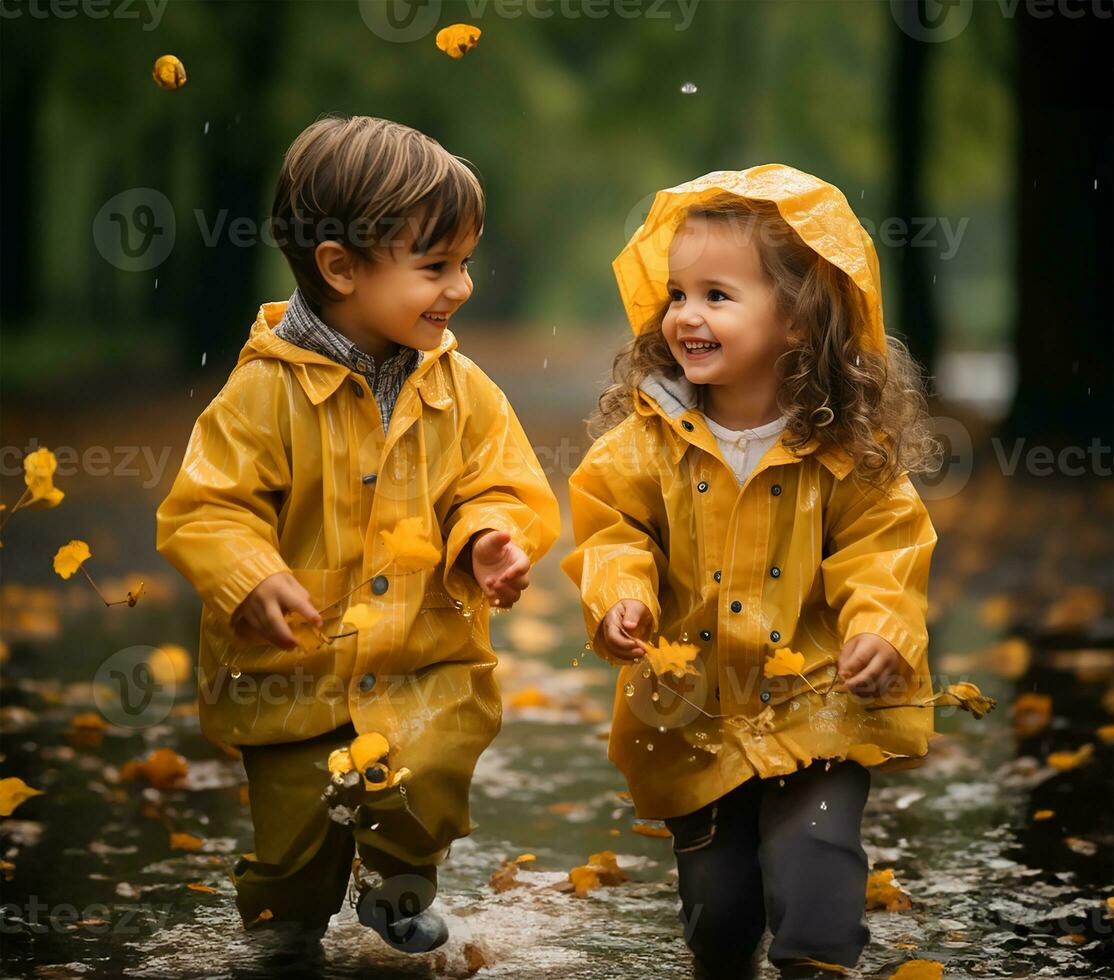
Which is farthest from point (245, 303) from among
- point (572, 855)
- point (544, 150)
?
point (572, 855)

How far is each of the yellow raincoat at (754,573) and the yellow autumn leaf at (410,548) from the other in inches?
14.0

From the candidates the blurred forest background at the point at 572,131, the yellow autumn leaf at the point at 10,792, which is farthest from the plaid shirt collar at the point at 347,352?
the blurred forest background at the point at 572,131

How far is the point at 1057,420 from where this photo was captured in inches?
510

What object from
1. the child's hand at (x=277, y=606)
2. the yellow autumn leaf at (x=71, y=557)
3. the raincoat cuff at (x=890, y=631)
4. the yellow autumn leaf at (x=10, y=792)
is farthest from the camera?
the yellow autumn leaf at (x=10, y=792)

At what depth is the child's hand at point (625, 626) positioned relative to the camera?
3.37 m

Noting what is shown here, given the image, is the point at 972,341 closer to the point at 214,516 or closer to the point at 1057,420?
the point at 1057,420

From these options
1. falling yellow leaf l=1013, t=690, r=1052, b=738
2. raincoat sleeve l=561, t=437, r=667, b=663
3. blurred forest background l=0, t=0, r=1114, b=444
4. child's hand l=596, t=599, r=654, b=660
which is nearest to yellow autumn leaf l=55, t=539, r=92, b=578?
raincoat sleeve l=561, t=437, r=667, b=663

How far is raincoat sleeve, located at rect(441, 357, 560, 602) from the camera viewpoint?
11.4ft

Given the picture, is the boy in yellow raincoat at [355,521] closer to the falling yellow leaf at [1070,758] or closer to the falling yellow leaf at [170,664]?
the falling yellow leaf at [1070,758]

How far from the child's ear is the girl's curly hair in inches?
29.7

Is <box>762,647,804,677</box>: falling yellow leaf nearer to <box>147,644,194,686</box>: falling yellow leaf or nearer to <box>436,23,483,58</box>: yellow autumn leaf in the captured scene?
<box>436,23,483,58</box>: yellow autumn leaf

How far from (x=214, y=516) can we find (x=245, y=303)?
49.4 ft

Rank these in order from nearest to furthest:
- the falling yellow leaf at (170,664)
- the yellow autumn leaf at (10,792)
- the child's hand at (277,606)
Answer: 1. the child's hand at (277,606)
2. the yellow autumn leaf at (10,792)
3. the falling yellow leaf at (170,664)

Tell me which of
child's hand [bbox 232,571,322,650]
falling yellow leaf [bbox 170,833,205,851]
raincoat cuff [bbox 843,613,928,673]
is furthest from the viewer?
falling yellow leaf [bbox 170,833,205,851]
